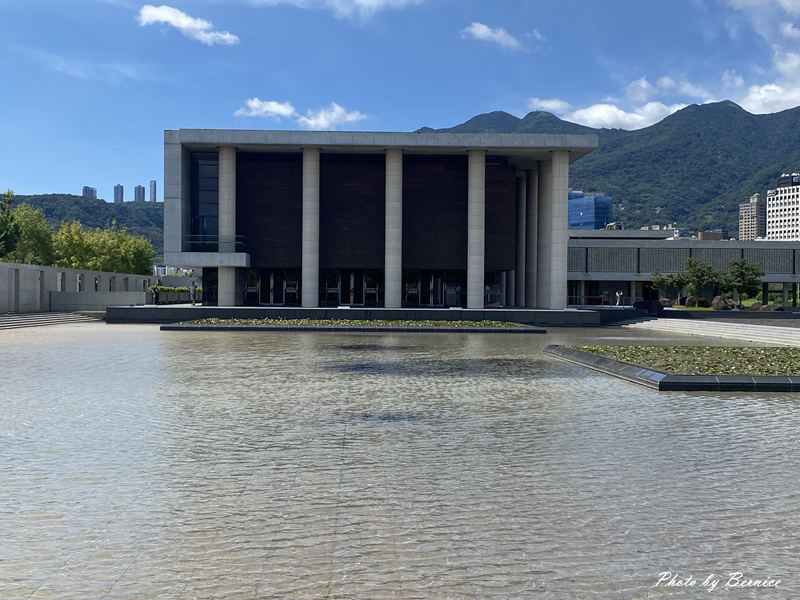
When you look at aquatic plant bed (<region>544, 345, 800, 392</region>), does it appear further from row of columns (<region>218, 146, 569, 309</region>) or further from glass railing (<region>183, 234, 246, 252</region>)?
glass railing (<region>183, 234, 246, 252</region>)

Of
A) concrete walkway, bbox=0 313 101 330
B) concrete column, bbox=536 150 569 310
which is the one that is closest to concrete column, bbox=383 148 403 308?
concrete column, bbox=536 150 569 310

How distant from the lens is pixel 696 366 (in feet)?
59.6

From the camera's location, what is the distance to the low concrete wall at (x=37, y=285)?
50344 mm

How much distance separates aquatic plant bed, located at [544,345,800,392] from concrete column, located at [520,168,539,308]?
1325 inches

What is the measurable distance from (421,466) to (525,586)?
11.7 ft

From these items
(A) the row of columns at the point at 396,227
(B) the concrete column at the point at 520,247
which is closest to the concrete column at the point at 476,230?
(A) the row of columns at the point at 396,227

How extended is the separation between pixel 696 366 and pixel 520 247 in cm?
4233

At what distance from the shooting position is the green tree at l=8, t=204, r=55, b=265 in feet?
290

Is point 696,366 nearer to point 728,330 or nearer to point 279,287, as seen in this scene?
point 728,330

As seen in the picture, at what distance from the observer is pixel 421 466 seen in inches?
339

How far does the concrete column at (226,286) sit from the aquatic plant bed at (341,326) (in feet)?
39.6

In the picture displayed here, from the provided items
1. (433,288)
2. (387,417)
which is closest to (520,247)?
(433,288)

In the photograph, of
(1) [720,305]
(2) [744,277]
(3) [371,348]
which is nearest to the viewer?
(3) [371,348]

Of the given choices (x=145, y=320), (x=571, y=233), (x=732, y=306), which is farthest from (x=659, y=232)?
(x=145, y=320)
